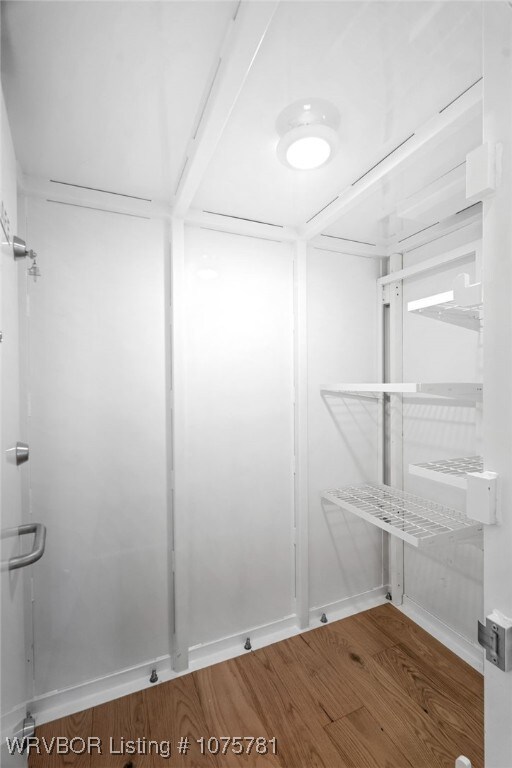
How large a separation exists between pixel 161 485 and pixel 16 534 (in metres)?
0.62

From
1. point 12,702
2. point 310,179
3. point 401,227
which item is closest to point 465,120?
point 310,179

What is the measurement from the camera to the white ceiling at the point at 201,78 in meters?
0.79

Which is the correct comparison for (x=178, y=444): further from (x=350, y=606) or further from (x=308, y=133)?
(x=350, y=606)

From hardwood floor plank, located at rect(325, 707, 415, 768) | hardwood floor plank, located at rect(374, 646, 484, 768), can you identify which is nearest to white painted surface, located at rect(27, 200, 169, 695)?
hardwood floor plank, located at rect(325, 707, 415, 768)

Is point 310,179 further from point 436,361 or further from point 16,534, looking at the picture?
point 16,534

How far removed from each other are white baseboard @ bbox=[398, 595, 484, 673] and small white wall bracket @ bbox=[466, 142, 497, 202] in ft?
6.38

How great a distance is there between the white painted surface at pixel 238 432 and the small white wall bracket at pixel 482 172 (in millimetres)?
1167

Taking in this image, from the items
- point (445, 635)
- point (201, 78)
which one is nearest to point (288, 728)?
point (445, 635)

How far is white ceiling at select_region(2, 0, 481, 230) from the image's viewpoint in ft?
2.60

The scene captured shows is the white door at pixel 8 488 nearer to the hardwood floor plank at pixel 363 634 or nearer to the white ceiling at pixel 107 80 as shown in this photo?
the white ceiling at pixel 107 80

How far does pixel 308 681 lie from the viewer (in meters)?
1.52

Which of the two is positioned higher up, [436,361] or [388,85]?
[388,85]

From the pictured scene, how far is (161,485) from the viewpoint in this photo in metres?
1.60

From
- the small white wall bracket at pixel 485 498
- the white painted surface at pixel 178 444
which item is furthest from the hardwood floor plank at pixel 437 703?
the small white wall bracket at pixel 485 498
